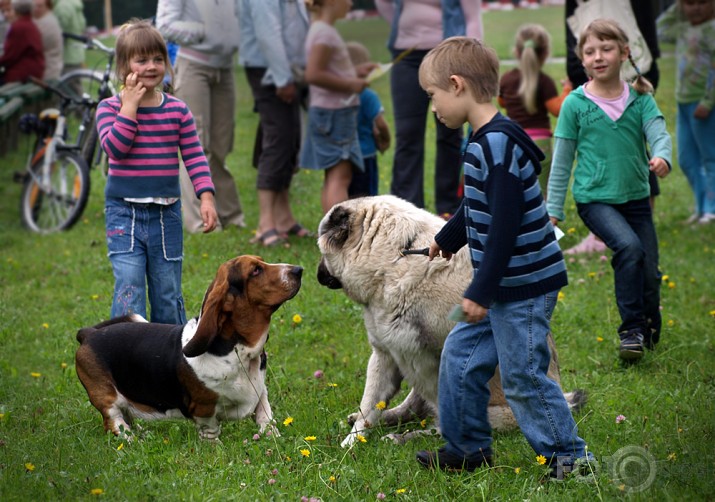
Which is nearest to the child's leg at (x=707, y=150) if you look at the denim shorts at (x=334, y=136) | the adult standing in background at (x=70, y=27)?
the denim shorts at (x=334, y=136)

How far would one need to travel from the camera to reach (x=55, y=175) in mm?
10258

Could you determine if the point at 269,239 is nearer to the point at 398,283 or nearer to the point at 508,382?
the point at 398,283

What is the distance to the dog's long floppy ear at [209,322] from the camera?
427 cm

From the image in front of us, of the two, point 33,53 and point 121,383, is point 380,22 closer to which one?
point 33,53

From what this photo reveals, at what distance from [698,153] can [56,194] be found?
6.96 meters

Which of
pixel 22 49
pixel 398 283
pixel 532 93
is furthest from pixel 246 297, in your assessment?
pixel 22 49

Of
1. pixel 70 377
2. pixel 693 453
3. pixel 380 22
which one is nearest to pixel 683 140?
pixel 380 22

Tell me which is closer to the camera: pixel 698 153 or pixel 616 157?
pixel 616 157

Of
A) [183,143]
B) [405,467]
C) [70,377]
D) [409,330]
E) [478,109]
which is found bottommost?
[70,377]

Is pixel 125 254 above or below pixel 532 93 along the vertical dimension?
below

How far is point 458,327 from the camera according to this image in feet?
13.1

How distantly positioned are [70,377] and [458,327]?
2.78 meters

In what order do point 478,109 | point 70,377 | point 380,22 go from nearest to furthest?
point 478,109, point 70,377, point 380,22

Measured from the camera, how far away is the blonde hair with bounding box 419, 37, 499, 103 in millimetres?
3729
